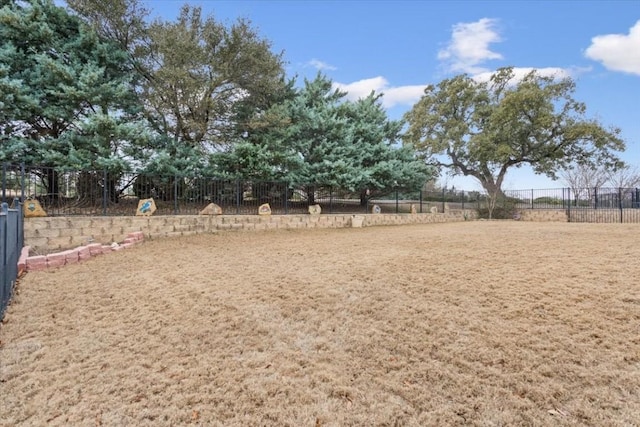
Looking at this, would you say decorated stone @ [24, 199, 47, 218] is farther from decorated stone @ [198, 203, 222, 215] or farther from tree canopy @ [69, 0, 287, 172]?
decorated stone @ [198, 203, 222, 215]

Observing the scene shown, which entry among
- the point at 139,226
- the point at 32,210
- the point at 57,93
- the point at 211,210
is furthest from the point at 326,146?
the point at 32,210

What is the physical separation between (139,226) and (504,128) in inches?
739

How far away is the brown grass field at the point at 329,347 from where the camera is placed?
5.85ft

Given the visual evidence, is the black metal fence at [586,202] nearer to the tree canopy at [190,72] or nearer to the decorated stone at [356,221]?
the decorated stone at [356,221]

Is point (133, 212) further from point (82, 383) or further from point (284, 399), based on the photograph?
point (284, 399)

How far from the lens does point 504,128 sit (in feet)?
60.2

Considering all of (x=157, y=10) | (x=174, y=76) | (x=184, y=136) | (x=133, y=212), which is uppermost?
(x=157, y=10)

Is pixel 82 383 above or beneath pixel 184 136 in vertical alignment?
beneath

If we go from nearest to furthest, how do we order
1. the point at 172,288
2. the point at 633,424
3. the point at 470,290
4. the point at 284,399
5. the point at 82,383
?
1. the point at 633,424
2. the point at 284,399
3. the point at 82,383
4. the point at 470,290
5. the point at 172,288

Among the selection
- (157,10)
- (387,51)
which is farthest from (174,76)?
(387,51)

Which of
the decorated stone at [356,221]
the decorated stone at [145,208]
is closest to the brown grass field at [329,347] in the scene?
the decorated stone at [145,208]

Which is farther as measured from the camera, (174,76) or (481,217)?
(481,217)

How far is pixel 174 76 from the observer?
917cm

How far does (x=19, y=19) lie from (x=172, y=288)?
936cm
